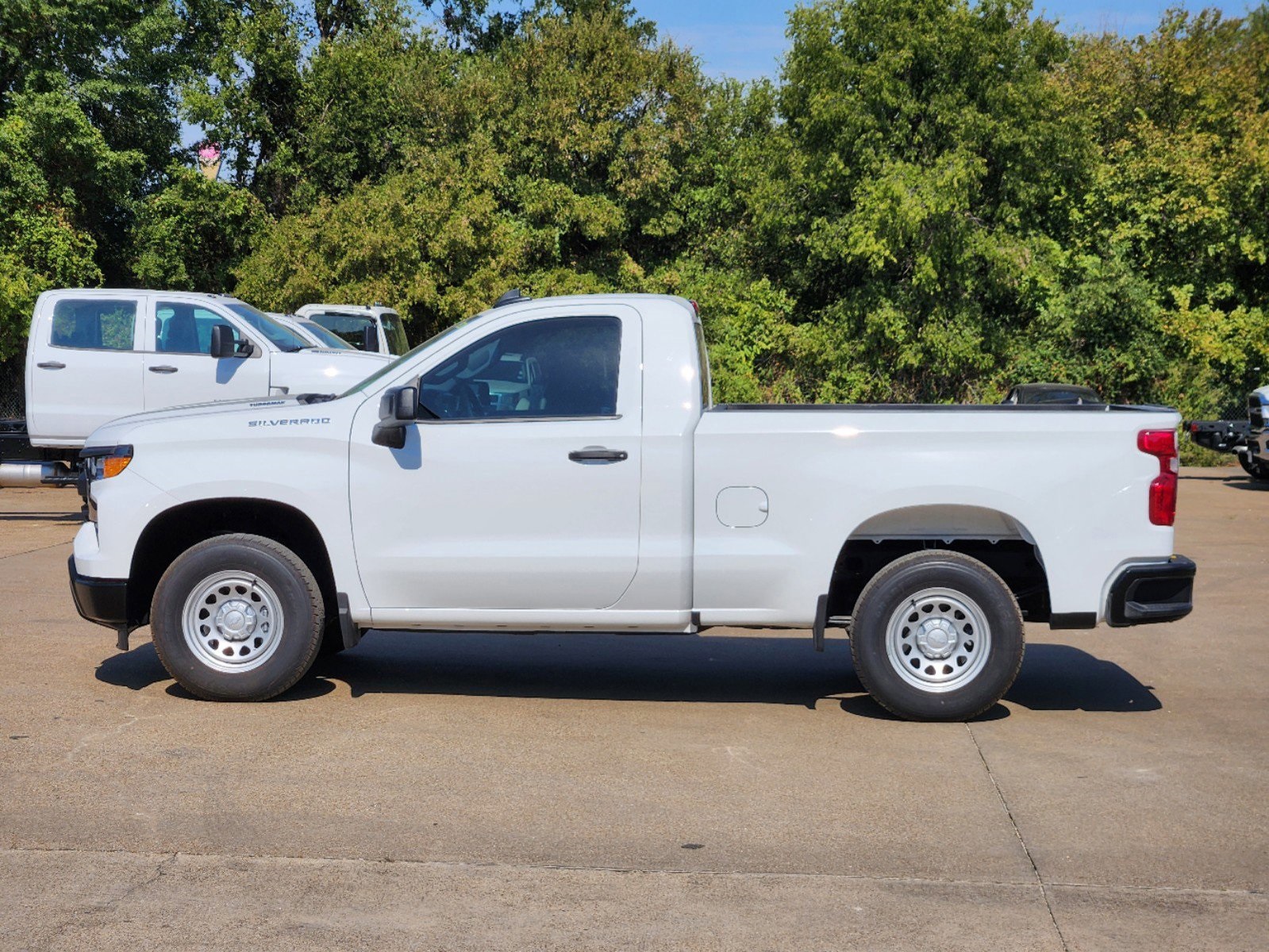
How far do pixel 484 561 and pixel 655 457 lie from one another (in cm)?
97

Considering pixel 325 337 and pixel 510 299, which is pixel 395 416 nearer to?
pixel 510 299

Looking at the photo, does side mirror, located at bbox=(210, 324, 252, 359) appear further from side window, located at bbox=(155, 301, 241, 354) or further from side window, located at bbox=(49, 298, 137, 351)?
side window, located at bbox=(49, 298, 137, 351)

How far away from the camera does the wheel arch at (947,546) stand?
7.03 m

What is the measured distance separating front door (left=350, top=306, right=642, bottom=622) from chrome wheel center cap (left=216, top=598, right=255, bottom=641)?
2.08 feet

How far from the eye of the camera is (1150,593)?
688 centimetres

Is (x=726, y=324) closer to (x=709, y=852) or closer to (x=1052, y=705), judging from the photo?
(x=1052, y=705)

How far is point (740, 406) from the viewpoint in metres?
7.64

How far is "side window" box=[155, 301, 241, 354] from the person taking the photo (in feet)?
49.7

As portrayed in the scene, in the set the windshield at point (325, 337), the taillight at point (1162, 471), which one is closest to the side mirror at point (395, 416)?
the taillight at point (1162, 471)

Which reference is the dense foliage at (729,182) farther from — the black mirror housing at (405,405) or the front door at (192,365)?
the black mirror housing at (405,405)

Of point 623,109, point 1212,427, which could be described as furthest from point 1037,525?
point 623,109

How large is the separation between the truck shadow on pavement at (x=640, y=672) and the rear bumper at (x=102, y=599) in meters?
0.50

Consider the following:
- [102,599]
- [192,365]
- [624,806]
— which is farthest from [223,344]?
[624,806]

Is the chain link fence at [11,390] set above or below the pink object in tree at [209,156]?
below
